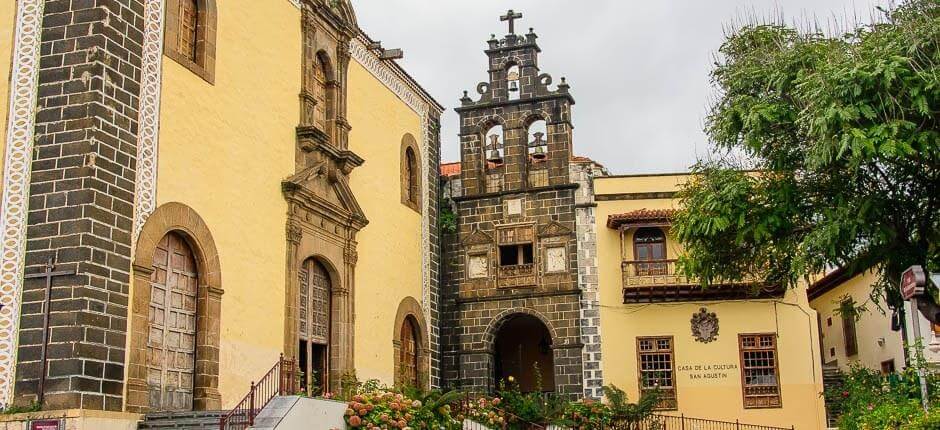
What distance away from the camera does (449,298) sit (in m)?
25.8

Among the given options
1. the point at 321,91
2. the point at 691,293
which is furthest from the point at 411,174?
the point at 691,293

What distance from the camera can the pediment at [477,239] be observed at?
25.9 meters

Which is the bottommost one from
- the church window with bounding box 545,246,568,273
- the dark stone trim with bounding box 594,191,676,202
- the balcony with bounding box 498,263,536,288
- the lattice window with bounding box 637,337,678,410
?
the lattice window with bounding box 637,337,678,410

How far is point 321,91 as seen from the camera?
20.8 m

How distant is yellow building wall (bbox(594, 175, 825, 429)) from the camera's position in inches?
939

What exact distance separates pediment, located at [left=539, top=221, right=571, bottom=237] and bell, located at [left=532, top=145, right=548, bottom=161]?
1.72 metres

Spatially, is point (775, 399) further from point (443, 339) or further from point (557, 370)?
point (443, 339)

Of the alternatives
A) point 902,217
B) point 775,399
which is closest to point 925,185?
point 902,217

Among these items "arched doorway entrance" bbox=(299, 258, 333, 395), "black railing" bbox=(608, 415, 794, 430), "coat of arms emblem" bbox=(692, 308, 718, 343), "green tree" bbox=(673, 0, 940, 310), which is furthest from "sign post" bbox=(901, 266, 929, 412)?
"coat of arms emblem" bbox=(692, 308, 718, 343)

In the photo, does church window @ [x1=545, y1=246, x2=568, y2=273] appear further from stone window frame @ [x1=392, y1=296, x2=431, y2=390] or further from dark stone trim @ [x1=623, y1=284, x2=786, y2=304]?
stone window frame @ [x1=392, y1=296, x2=431, y2=390]

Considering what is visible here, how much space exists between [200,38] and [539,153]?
11.2 metres

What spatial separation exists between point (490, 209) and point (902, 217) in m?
11.5

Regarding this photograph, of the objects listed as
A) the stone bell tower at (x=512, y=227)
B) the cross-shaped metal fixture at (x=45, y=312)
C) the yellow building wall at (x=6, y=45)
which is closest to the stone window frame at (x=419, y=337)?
the stone bell tower at (x=512, y=227)

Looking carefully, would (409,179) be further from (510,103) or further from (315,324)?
(315,324)
